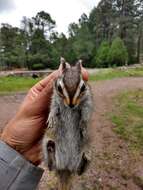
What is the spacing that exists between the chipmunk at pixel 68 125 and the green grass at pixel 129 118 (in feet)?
16.8

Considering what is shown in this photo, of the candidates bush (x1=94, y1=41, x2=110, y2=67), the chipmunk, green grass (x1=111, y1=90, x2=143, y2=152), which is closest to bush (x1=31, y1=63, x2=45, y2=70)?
bush (x1=94, y1=41, x2=110, y2=67)

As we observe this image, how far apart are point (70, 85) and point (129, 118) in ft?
22.9

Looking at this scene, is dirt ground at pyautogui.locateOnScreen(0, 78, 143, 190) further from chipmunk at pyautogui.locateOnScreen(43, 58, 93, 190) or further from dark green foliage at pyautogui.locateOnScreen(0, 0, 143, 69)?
dark green foliage at pyautogui.locateOnScreen(0, 0, 143, 69)

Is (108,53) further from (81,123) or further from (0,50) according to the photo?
(81,123)

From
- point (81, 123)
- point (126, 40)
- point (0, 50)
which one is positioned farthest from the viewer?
point (126, 40)

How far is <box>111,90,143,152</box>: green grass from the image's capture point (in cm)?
687

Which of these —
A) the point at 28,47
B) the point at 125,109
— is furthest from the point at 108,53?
the point at 125,109

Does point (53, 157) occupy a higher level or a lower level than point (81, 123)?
lower

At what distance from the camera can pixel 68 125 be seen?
1416 mm

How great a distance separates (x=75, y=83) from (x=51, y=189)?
9.24ft

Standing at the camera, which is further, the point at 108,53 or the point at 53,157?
the point at 108,53

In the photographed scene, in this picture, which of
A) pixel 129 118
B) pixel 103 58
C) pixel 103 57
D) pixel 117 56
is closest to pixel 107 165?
pixel 129 118

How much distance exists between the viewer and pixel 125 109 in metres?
9.07

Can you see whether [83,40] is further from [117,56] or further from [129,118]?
[129,118]
